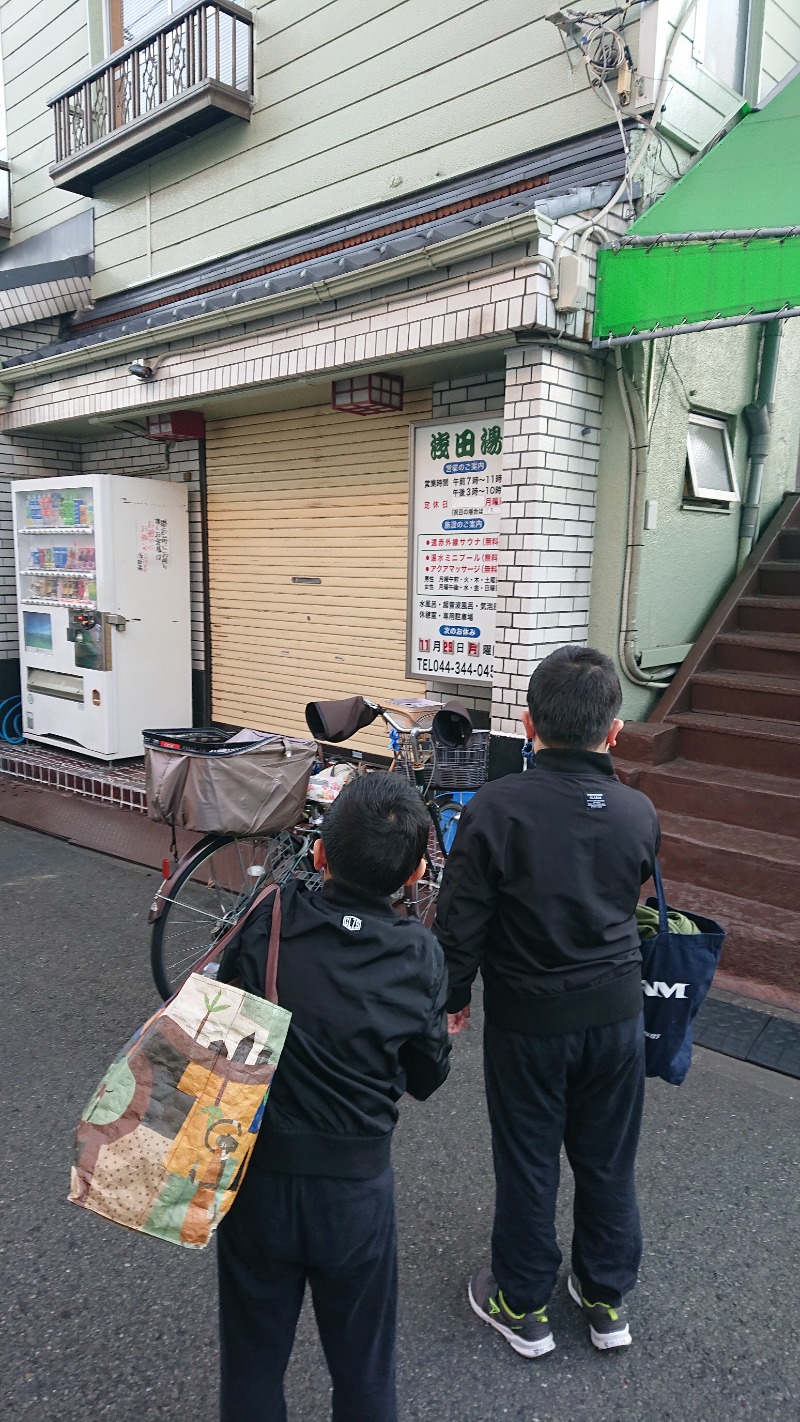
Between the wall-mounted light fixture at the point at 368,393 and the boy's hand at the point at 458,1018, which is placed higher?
the wall-mounted light fixture at the point at 368,393

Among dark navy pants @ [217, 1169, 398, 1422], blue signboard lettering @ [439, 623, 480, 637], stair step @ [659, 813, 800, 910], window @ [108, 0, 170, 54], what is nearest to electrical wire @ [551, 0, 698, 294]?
blue signboard lettering @ [439, 623, 480, 637]

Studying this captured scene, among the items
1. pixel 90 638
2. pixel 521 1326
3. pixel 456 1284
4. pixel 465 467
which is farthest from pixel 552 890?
pixel 90 638

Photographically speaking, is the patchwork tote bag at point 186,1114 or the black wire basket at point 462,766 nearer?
the patchwork tote bag at point 186,1114

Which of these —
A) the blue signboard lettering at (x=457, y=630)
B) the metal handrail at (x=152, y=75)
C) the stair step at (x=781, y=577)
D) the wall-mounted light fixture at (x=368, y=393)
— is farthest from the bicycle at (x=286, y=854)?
the metal handrail at (x=152, y=75)

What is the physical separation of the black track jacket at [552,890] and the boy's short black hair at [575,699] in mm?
50

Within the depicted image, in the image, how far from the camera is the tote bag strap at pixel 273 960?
1691 mm

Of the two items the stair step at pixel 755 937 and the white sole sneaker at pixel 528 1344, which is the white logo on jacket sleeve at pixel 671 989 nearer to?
the white sole sneaker at pixel 528 1344

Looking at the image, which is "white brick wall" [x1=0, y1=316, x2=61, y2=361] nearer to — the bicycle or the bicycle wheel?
the bicycle

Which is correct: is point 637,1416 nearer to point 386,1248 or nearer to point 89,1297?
point 386,1248

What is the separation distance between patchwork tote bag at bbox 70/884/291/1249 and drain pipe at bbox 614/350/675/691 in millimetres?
4379

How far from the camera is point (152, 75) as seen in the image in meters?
8.01

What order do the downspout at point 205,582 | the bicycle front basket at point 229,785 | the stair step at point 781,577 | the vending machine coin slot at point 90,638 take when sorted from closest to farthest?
the bicycle front basket at point 229,785, the stair step at point 781,577, the vending machine coin slot at point 90,638, the downspout at point 205,582

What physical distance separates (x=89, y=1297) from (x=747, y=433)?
6642mm

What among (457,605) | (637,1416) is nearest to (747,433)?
(457,605)
